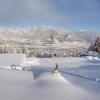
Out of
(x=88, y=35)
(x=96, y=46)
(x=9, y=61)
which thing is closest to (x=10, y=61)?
(x=9, y=61)

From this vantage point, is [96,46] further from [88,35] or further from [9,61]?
[88,35]

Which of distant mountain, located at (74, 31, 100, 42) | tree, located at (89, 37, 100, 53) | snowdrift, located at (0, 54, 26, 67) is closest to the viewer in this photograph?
snowdrift, located at (0, 54, 26, 67)

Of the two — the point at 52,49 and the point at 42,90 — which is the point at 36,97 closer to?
the point at 42,90

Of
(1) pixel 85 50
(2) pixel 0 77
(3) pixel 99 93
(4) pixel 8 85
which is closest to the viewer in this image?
(3) pixel 99 93

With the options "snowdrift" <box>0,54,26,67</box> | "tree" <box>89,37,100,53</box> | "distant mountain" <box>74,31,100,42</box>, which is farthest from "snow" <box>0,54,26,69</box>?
"distant mountain" <box>74,31,100,42</box>

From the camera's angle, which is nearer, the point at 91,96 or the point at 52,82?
the point at 91,96

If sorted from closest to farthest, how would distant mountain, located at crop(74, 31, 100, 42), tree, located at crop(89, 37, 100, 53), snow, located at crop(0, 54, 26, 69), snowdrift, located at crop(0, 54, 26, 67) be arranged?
1. snow, located at crop(0, 54, 26, 69)
2. snowdrift, located at crop(0, 54, 26, 67)
3. tree, located at crop(89, 37, 100, 53)
4. distant mountain, located at crop(74, 31, 100, 42)

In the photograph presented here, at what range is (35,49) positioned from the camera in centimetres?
1446

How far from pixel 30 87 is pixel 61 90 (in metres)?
0.54

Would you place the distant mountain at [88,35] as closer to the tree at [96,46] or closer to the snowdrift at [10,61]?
the tree at [96,46]

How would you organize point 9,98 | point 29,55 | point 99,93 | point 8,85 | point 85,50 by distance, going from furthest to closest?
point 85,50 < point 29,55 < point 8,85 < point 99,93 < point 9,98

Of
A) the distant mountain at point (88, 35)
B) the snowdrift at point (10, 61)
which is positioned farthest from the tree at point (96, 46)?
the snowdrift at point (10, 61)

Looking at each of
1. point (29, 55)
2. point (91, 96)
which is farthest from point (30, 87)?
point (29, 55)

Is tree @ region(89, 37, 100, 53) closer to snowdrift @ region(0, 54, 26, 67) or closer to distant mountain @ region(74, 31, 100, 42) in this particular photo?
distant mountain @ region(74, 31, 100, 42)
